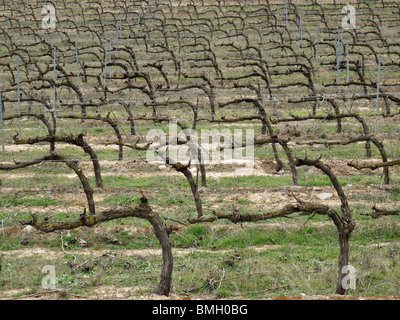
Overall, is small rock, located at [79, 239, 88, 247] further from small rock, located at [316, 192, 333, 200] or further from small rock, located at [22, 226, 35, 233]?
small rock, located at [316, 192, 333, 200]

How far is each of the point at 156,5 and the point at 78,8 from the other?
17.1 ft

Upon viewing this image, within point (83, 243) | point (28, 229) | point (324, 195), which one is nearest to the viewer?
point (83, 243)

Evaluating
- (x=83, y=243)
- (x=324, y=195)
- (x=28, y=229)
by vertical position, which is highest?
(x=324, y=195)

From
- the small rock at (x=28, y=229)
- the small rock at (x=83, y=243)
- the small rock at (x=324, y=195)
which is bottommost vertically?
the small rock at (x=83, y=243)

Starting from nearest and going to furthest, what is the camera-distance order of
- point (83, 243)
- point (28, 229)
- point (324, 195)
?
point (83, 243) → point (28, 229) → point (324, 195)

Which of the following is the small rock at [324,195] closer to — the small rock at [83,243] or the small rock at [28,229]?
the small rock at [83,243]

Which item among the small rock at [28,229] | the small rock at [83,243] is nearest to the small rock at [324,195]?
the small rock at [83,243]

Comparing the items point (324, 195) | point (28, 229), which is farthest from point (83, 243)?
point (324, 195)

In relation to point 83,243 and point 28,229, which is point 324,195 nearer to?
point 83,243

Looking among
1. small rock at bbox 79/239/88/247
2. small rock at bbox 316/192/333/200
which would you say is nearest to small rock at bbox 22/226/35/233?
small rock at bbox 79/239/88/247

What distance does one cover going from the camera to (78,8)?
35.4 metres

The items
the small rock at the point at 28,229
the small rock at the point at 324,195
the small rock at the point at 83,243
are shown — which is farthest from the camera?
the small rock at the point at 324,195

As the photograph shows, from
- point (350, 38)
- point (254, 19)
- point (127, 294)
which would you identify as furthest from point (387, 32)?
point (127, 294)

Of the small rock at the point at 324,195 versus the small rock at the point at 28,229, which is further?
the small rock at the point at 324,195
